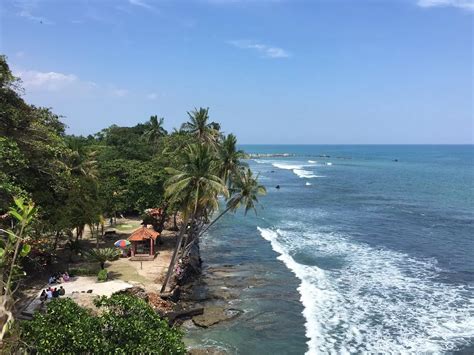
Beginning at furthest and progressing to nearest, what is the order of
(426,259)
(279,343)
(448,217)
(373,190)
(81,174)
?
(373,190), (448,217), (426,259), (81,174), (279,343)

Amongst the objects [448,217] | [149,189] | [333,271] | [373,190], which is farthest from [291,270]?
[373,190]

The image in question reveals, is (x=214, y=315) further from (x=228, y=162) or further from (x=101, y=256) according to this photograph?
(x=228, y=162)

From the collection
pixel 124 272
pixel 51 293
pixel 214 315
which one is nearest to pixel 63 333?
pixel 51 293

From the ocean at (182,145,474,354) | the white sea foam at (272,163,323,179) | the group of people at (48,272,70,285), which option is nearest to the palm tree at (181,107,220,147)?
the ocean at (182,145,474,354)

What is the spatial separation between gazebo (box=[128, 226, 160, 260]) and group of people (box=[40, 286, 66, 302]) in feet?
29.2

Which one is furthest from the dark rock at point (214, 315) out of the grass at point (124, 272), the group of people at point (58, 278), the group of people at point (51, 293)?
the group of people at point (58, 278)

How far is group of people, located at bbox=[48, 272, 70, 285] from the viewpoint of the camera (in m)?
24.1

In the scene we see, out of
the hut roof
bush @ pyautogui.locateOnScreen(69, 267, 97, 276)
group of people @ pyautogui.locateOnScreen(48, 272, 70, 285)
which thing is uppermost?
the hut roof

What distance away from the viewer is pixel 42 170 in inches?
848

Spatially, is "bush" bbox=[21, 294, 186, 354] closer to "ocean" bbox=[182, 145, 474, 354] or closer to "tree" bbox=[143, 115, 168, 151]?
"ocean" bbox=[182, 145, 474, 354]

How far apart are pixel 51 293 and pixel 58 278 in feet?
12.5

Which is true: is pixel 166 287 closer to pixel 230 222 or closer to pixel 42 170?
pixel 42 170

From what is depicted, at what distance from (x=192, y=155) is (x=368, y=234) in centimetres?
2677

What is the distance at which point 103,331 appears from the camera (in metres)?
14.0
